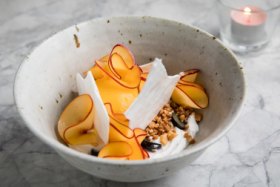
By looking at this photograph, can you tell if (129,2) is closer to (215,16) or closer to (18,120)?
(215,16)

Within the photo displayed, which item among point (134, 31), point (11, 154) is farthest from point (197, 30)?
point (11, 154)

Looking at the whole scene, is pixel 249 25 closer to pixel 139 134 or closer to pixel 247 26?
pixel 247 26

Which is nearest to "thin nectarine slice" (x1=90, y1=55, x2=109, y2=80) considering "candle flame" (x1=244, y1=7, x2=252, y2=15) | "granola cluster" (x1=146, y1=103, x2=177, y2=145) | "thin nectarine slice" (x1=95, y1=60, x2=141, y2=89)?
"thin nectarine slice" (x1=95, y1=60, x2=141, y2=89)

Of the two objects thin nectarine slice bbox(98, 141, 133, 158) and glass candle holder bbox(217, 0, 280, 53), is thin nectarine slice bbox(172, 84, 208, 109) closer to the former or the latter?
thin nectarine slice bbox(98, 141, 133, 158)

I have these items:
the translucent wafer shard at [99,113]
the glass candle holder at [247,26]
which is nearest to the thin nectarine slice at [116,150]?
the translucent wafer shard at [99,113]

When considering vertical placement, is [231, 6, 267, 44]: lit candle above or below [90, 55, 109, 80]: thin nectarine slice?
below

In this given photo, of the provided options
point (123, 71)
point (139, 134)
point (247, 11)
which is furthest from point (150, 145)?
point (247, 11)
